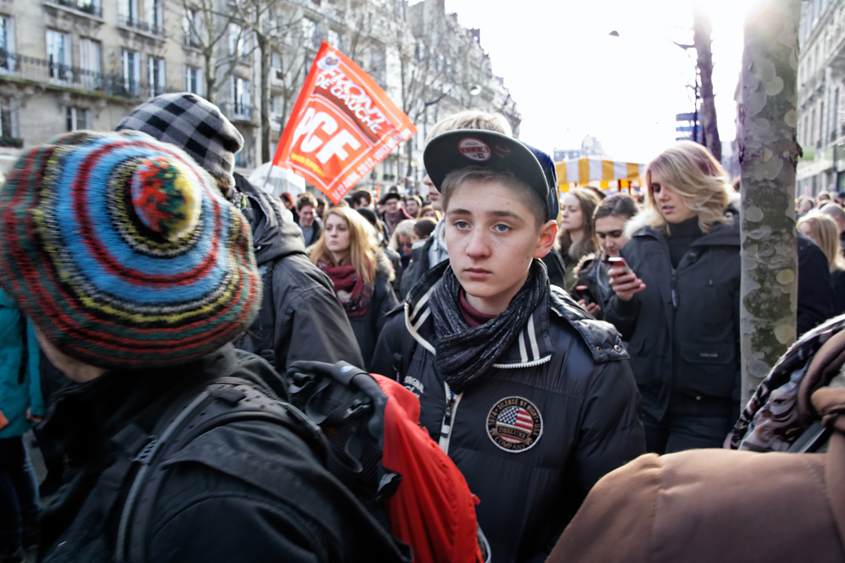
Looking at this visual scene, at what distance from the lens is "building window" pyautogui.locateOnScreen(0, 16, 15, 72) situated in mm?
25062

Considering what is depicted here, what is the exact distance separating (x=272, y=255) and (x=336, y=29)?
111ft

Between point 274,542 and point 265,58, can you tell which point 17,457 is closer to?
point 274,542

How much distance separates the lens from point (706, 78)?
9016 millimetres

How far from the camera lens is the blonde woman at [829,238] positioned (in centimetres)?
482

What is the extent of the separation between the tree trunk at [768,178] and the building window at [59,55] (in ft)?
108

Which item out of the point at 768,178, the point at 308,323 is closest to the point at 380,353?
the point at 308,323

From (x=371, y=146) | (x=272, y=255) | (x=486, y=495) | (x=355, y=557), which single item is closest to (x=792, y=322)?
(x=486, y=495)

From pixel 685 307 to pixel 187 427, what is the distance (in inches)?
102

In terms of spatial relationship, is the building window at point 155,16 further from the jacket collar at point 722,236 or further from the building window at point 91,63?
the jacket collar at point 722,236

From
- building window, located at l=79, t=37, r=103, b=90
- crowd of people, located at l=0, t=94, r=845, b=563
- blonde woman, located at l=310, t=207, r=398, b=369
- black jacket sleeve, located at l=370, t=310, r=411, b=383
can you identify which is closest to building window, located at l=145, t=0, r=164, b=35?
building window, located at l=79, t=37, r=103, b=90

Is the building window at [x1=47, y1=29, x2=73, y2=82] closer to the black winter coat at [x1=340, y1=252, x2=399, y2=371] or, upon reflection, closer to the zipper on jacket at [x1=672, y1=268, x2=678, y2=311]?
the black winter coat at [x1=340, y1=252, x2=399, y2=371]

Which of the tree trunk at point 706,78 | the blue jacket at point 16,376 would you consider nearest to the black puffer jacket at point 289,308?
the blue jacket at point 16,376

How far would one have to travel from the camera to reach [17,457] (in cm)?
349

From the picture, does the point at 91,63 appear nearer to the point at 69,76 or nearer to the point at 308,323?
the point at 69,76
